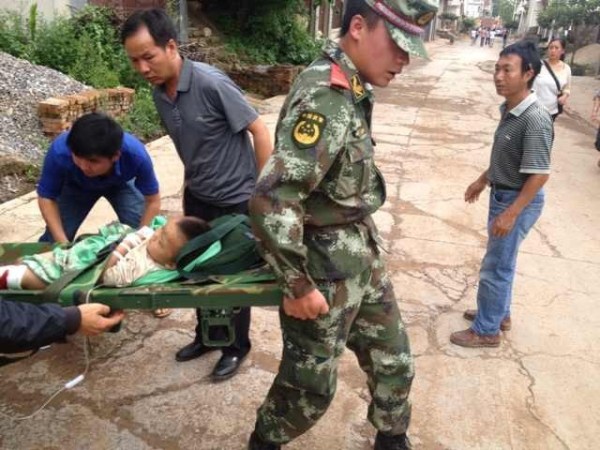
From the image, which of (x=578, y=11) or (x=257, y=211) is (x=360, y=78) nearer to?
(x=257, y=211)

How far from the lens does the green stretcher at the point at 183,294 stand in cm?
173

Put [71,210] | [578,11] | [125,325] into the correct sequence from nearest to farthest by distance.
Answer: [71,210] → [125,325] → [578,11]

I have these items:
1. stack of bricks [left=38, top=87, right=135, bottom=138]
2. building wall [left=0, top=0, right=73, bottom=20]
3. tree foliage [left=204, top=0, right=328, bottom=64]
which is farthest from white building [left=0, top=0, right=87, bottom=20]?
tree foliage [left=204, top=0, right=328, bottom=64]

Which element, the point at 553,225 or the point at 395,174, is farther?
the point at 395,174

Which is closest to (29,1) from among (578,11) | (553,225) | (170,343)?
(170,343)

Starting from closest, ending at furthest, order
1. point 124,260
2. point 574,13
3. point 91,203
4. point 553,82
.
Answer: point 124,260
point 91,203
point 553,82
point 574,13

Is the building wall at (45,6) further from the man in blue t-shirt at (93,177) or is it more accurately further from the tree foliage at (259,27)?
the man in blue t-shirt at (93,177)

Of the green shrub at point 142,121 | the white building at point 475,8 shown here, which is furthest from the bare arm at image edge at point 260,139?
the white building at point 475,8

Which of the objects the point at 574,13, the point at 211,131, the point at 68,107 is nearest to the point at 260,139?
the point at 211,131

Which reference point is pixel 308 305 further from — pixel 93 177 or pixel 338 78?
pixel 93 177

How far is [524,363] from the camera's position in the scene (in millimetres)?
2844

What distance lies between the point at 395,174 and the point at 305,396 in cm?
437

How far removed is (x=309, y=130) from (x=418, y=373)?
170 centimetres

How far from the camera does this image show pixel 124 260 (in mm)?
1982
